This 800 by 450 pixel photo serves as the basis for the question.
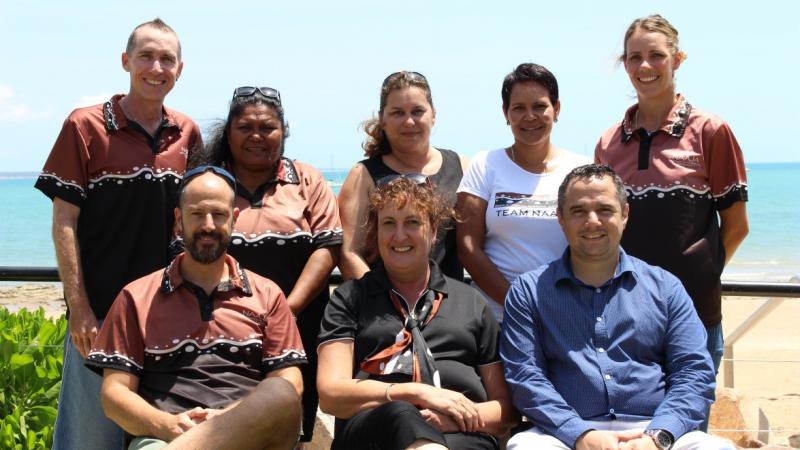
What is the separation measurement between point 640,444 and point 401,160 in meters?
1.69

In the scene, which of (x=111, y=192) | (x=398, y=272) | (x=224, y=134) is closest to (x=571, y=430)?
(x=398, y=272)

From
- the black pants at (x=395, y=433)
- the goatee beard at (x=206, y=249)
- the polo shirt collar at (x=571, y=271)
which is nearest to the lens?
the black pants at (x=395, y=433)

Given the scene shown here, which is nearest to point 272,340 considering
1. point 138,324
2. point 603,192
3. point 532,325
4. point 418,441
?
point 138,324

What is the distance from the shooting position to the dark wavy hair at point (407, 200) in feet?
12.2

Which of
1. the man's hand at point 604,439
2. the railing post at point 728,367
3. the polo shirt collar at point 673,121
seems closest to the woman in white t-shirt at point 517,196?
the polo shirt collar at point 673,121

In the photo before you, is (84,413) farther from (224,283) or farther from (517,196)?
(517,196)

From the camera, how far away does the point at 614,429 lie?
11.3 feet

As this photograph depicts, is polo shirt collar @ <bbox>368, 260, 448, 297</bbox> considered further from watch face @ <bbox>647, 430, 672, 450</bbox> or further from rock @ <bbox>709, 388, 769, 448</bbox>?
rock @ <bbox>709, 388, 769, 448</bbox>

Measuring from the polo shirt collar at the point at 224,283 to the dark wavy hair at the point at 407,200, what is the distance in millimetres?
588

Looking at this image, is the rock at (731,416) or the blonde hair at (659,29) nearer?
the blonde hair at (659,29)

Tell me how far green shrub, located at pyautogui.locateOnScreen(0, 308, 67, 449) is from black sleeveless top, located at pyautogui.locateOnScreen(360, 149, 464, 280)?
1938 millimetres

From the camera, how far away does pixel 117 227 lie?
394 centimetres

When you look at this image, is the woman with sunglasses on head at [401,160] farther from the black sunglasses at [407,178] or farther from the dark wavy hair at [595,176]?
the dark wavy hair at [595,176]

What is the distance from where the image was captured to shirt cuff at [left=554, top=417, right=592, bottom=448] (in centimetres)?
338
